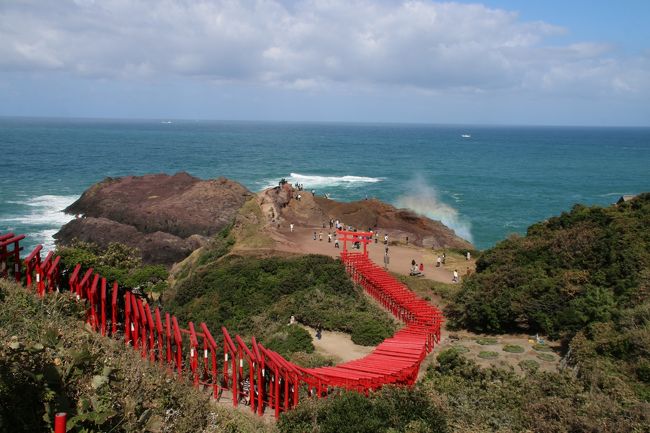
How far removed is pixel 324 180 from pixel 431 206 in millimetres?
26491

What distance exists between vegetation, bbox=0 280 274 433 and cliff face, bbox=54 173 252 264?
3659 centimetres

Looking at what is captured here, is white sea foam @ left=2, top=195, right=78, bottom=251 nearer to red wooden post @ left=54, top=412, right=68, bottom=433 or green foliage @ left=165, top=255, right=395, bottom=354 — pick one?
green foliage @ left=165, top=255, right=395, bottom=354

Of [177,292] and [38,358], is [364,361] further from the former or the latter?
[177,292]

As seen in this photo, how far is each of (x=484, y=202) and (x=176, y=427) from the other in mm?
76882

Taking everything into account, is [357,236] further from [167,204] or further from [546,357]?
[167,204]

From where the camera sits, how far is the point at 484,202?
269ft

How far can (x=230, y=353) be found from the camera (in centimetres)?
1552

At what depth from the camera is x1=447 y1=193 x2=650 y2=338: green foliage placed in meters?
19.7

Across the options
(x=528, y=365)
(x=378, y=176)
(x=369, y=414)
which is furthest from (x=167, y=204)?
(x=378, y=176)

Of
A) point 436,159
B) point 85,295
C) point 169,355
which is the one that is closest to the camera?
point 169,355

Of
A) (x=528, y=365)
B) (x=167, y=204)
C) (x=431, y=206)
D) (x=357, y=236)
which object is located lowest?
(x=431, y=206)

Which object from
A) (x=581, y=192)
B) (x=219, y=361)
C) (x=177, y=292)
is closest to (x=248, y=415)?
(x=219, y=361)

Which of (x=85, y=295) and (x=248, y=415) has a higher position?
(x=85, y=295)

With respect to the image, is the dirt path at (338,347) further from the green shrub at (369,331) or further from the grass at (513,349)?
the grass at (513,349)
